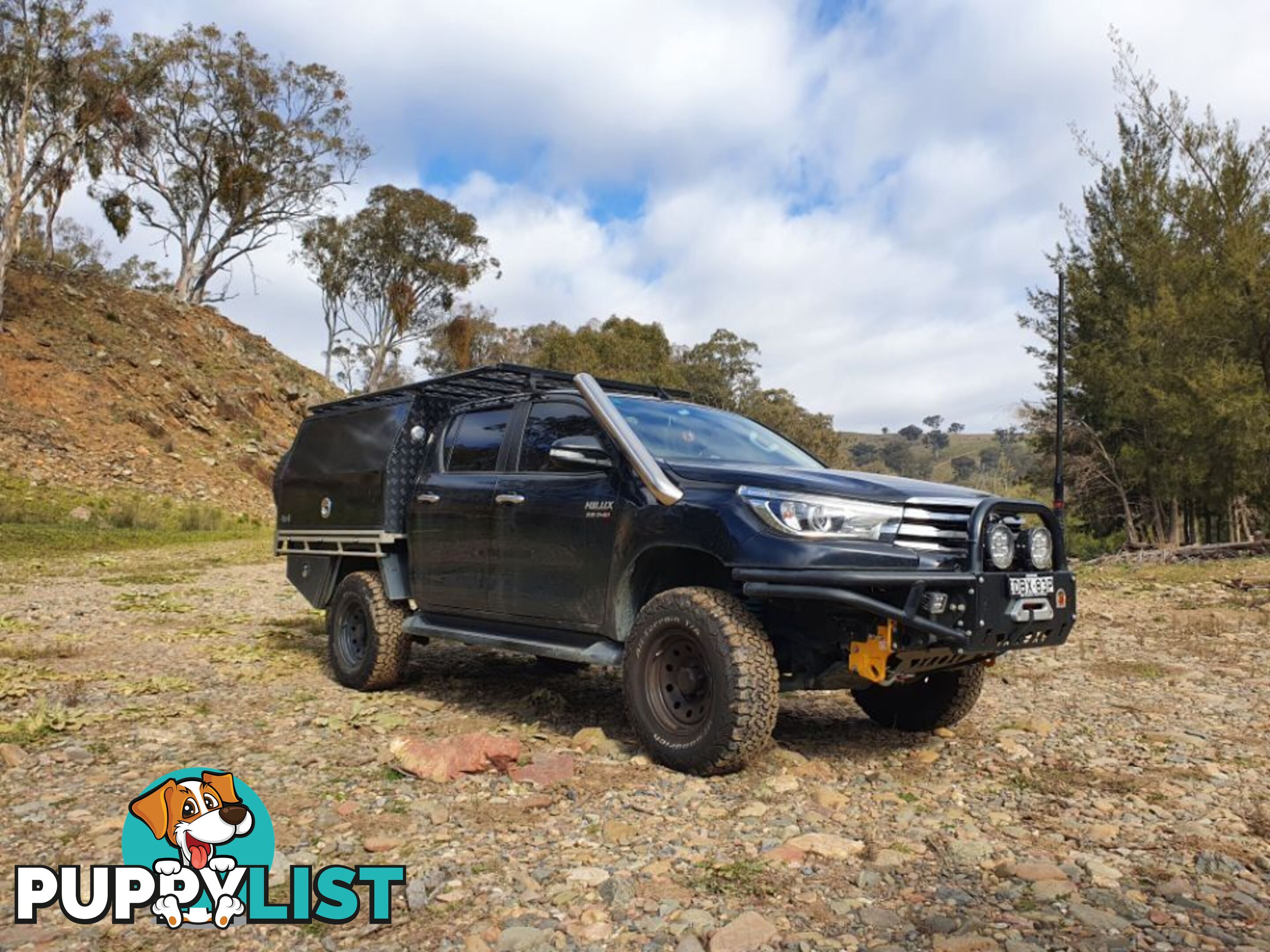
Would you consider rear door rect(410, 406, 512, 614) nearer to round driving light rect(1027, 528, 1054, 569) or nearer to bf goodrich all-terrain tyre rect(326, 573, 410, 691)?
bf goodrich all-terrain tyre rect(326, 573, 410, 691)

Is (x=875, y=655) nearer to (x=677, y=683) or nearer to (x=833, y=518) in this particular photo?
(x=833, y=518)

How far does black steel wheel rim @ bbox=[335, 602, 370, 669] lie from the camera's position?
21.7 feet

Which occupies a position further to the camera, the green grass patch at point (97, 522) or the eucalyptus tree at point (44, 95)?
the eucalyptus tree at point (44, 95)

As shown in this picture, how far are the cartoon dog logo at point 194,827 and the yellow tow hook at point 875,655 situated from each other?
8.20 feet

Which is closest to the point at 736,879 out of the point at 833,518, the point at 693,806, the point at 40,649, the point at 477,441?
the point at 693,806

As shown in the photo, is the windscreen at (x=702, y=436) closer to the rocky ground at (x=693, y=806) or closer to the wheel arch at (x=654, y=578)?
the wheel arch at (x=654, y=578)

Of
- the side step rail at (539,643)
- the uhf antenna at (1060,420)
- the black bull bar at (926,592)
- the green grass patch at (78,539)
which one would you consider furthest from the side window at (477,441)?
the uhf antenna at (1060,420)

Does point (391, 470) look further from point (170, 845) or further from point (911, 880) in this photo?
point (911, 880)

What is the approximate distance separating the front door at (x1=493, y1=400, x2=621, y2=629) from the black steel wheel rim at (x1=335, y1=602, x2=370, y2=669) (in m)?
1.54

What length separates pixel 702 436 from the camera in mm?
5449

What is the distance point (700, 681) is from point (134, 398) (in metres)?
27.8

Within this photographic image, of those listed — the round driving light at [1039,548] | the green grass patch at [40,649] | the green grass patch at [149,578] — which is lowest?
the green grass patch at [40,649]

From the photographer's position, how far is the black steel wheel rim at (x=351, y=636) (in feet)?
21.7

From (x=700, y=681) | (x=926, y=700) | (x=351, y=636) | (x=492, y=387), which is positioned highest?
(x=492, y=387)
